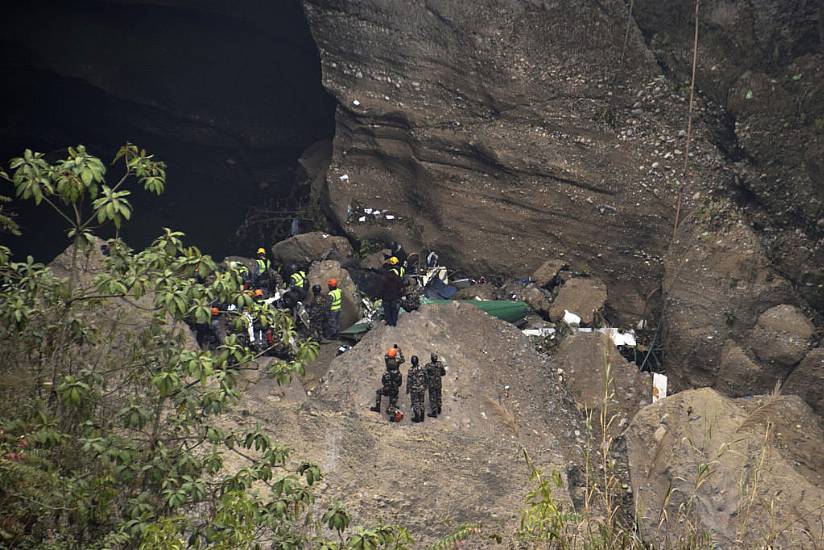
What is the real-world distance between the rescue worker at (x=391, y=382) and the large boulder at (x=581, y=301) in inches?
194

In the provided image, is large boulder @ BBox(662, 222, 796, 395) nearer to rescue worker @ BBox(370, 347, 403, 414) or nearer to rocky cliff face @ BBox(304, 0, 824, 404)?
rocky cliff face @ BBox(304, 0, 824, 404)

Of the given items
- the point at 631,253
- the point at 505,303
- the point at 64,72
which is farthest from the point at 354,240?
the point at 64,72

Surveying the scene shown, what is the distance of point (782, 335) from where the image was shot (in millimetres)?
14367

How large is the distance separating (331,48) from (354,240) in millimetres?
3816

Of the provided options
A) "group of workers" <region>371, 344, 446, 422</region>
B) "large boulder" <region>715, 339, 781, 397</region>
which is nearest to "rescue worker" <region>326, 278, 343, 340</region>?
"group of workers" <region>371, 344, 446, 422</region>

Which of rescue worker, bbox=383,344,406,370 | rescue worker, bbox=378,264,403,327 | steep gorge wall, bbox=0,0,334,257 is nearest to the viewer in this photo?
rescue worker, bbox=383,344,406,370

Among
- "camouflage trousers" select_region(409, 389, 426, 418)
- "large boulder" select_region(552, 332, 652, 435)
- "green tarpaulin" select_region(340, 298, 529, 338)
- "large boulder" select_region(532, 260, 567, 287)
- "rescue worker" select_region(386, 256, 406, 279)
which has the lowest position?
"camouflage trousers" select_region(409, 389, 426, 418)

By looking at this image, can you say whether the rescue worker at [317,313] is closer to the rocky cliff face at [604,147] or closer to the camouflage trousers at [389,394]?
the camouflage trousers at [389,394]

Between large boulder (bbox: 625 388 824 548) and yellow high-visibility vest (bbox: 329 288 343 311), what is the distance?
539 centimetres

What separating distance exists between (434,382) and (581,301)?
16.1ft

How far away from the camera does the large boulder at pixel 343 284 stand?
1573 cm

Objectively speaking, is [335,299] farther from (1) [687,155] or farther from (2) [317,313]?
(1) [687,155]

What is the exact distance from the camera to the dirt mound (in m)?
10.1

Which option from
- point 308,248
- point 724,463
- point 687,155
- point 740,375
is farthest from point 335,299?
point 724,463
